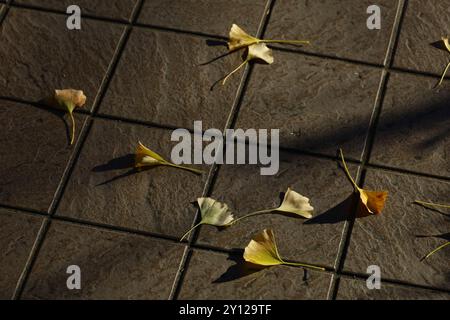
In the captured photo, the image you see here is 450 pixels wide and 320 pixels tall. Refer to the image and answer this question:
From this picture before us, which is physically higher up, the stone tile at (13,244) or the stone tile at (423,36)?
the stone tile at (423,36)

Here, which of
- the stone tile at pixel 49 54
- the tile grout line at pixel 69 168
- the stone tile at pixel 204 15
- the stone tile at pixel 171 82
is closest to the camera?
the tile grout line at pixel 69 168

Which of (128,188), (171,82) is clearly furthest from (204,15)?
(128,188)

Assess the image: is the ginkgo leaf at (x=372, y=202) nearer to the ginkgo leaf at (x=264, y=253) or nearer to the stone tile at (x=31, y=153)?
the ginkgo leaf at (x=264, y=253)

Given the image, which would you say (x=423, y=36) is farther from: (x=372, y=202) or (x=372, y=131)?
(x=372, y=202)

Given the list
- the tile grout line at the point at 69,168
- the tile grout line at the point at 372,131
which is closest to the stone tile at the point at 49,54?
the tile grout line at the point at 69,168

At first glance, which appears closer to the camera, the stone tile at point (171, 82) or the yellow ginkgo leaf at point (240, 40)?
the stone tile at point (171, 82)

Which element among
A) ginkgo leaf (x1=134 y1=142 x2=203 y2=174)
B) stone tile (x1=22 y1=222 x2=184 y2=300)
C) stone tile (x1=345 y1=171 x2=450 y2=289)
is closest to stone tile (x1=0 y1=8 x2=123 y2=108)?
ginkgo leaf (x1=134 y1=142 x2=203 y2=174)

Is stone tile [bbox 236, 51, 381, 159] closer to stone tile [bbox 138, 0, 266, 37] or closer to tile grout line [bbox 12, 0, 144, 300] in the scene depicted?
stone tile [bbox 138, 0, 266, 37]
